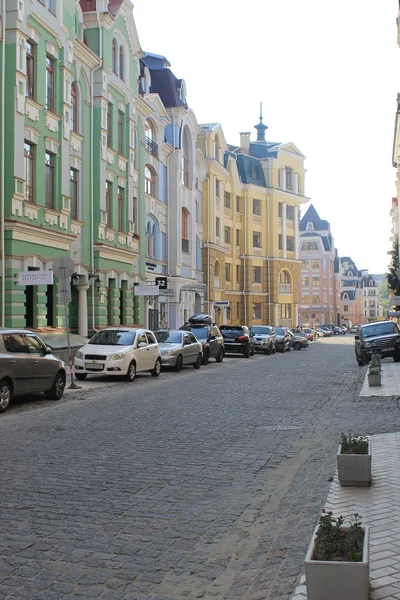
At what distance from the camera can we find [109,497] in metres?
7.08

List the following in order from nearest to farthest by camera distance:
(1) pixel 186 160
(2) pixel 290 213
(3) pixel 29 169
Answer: (3) pixel 29 169 → (1) pixel 186 160 → (2) pixel 290 213

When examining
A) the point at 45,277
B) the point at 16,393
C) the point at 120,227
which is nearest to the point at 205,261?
the point at 120,227

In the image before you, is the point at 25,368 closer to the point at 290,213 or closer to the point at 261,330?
the point at 261,330

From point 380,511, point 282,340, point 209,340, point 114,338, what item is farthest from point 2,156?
point 282,340

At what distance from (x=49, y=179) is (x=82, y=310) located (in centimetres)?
586

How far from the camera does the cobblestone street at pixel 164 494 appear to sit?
4.95m

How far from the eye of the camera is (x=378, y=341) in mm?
28797

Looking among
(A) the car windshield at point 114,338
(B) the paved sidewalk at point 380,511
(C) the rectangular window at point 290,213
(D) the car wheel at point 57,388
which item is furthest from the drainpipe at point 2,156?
(C) the rectangular window at point 290,213

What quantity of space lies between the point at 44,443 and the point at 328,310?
11618 cm

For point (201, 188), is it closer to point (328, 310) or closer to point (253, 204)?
point (253, 204)

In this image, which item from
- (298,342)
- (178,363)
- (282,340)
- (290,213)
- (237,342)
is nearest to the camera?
(178,363)

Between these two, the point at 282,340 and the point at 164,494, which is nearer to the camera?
the point at 164,494

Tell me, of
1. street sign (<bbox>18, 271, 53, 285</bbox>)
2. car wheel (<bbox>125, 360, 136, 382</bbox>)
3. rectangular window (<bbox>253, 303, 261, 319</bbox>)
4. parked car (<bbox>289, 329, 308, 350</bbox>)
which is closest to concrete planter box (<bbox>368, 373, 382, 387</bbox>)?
car wheel (<bbox>125, 360, 136, 382</bbox>)

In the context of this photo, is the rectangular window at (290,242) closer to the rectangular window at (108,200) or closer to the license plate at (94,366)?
the rectangular window at (108,200)
